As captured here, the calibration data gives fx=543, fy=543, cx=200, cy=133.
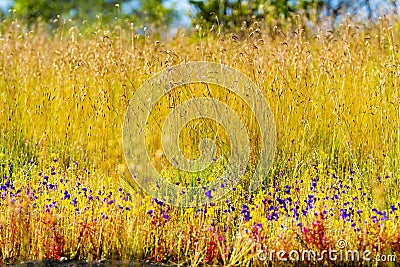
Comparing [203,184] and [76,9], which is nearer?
[203,184]

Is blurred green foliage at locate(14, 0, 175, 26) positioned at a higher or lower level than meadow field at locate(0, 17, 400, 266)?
higher

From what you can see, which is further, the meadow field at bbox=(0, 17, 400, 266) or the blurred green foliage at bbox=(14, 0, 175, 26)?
the blurred green foliage at bbox=(14, 0, 175, 26)

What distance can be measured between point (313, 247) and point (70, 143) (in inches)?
98.4

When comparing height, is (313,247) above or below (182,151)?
below

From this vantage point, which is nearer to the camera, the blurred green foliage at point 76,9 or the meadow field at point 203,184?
the meadow field at point 203,184

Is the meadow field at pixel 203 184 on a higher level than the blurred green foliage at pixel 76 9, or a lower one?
lower

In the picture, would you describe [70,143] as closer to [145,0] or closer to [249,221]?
[249,221]

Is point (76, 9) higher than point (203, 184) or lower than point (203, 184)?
higher

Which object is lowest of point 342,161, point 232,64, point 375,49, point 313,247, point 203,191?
point 313,247

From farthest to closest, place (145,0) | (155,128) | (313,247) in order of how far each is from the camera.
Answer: (145,0), (155,128), (313,247)

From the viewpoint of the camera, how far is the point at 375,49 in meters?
5.55

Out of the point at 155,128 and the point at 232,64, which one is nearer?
the point at 155,128

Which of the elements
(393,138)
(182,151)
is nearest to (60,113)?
(182,151)

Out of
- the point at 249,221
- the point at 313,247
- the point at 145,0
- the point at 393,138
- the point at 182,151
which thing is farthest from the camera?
the point at 145,0
